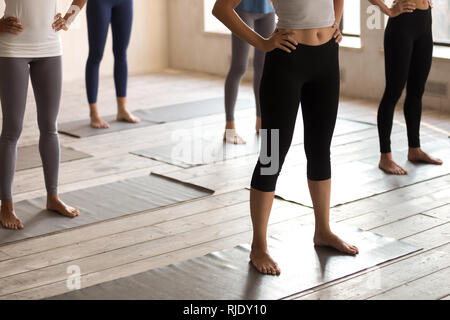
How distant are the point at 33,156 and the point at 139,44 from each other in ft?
11.6

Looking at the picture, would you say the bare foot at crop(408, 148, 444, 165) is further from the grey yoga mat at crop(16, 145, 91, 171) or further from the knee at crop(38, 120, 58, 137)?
the knee at crop(38, 120, 58, 137)

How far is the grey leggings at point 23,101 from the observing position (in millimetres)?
3154

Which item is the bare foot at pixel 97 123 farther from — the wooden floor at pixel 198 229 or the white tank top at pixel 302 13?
the white tank top at pixel 302 13

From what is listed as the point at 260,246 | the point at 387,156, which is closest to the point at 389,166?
the point at 387,156

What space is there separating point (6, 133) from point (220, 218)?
40.0 inches

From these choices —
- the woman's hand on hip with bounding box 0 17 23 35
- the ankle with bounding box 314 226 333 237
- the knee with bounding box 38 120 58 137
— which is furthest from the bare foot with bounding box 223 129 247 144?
the woman's hand on hip with bounding box 0 17 23 35

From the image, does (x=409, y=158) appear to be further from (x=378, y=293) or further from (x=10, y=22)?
(x=10, y=22)

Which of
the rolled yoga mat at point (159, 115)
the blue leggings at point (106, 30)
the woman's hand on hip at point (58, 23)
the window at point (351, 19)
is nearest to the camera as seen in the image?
the woman's hand on hip at point (58, 23)

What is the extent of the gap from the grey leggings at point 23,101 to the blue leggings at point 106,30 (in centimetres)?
176

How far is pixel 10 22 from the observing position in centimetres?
309

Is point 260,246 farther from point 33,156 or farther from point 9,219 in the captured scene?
point 33,156

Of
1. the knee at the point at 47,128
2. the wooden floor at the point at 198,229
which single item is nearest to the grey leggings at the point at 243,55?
the wooden floor at the point at 198,229

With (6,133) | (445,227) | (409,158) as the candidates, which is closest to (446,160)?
(409,158)

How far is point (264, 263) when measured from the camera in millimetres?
2783
